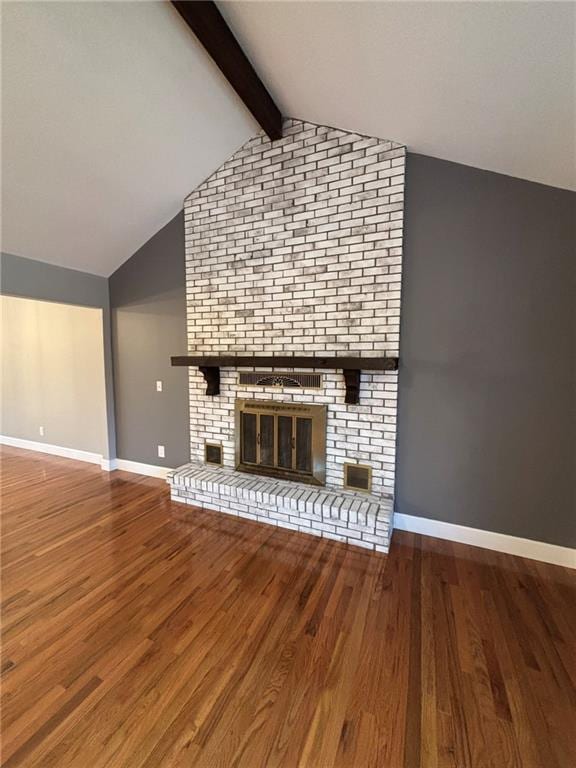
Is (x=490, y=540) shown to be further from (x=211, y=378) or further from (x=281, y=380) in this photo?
(x=211, y=378)

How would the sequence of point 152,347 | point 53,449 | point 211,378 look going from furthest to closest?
point 53,449
point 152,347
point 211,378

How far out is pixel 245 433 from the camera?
10.1 ft

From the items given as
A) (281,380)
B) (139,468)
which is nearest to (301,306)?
(281,380)

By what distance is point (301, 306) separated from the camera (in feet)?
9.10

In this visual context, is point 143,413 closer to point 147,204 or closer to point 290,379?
point 290,379

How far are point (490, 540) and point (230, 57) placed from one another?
3.73 m

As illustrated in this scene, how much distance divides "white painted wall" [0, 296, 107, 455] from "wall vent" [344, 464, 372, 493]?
9.92 ft

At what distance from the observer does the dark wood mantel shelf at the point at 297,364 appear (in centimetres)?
235

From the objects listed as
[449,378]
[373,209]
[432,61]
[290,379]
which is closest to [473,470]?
[449,378]

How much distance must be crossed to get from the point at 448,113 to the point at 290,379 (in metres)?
2.06

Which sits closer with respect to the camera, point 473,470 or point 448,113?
point 448,113

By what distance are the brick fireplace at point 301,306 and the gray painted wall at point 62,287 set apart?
123 cm

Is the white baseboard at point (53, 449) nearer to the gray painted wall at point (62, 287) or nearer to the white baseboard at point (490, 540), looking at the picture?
the gray painted wall at point (62, 287)

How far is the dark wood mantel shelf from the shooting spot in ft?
7.72
